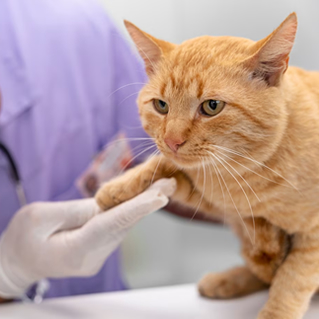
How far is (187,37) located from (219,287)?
62cm

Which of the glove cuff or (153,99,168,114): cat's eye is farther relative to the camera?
the glove cuff

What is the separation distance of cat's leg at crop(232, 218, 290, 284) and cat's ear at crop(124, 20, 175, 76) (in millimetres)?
340

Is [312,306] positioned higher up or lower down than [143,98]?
lower down

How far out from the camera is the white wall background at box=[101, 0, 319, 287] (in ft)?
2.96

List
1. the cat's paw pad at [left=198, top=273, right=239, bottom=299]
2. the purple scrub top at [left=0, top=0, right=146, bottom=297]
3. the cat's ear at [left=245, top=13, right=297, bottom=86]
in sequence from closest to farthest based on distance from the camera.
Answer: the cat's ear at [left=245, top=13, right=297, bottom=86] < the cat's paw pad at [left=198, top=273, right=239, bottom=299] < the purple scrub top at [left=0, top=0, right=146, bottom=297]

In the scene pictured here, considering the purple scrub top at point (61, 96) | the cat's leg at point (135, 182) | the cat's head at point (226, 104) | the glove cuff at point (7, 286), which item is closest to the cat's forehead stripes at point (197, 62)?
the cat's head at point (226, 104)

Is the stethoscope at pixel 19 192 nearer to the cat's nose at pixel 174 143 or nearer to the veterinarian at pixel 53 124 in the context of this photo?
the veterinarian at pixel 53 124

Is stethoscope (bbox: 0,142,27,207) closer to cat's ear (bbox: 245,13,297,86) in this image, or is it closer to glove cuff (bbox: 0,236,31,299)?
glove cuff (bbox: 0,236,31,299)

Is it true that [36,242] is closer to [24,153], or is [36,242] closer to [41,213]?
[41,213]

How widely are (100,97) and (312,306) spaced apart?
31.8 inches

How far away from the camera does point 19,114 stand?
3.56ft

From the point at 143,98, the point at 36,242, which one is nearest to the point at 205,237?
the point at 36,242

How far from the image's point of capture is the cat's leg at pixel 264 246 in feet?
2.33

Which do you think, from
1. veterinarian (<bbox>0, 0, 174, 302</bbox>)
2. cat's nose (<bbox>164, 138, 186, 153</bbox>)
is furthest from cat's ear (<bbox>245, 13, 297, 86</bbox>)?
veterinarian (<bbox>0, 0, 174, 302</bbox>)
